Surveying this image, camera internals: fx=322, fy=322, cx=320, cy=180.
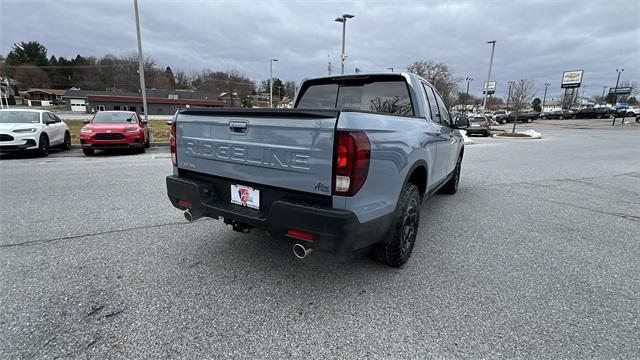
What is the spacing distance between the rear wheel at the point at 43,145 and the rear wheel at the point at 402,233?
11200 mm

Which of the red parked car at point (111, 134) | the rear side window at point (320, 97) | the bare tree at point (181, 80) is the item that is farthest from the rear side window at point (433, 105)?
the bare tree at point (181, 80)

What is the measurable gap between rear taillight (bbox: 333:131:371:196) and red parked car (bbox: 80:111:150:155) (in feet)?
33.9

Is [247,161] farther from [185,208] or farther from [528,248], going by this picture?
[528,248]

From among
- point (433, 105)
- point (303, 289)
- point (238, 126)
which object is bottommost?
point (303, 289)

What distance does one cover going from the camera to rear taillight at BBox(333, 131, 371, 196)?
211cm

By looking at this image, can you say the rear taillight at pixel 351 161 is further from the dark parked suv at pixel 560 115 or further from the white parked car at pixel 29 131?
the dark parked suv at pixel 560 115

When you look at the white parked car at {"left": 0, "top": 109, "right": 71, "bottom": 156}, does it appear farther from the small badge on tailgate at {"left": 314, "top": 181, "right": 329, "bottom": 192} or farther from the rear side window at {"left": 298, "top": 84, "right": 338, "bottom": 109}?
the small badge on tailgate at {"left": 314, "top": 181, "right": 329, "bottom": 192}

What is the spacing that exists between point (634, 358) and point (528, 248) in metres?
1.73

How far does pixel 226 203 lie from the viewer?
9.21ft

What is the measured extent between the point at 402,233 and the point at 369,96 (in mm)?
1717

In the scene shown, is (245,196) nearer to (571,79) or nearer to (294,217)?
(294,217)

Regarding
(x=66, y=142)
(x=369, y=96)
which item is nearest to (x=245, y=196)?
(x=369, y=96)

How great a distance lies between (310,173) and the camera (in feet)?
7.38

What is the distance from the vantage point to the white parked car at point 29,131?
900 cm
